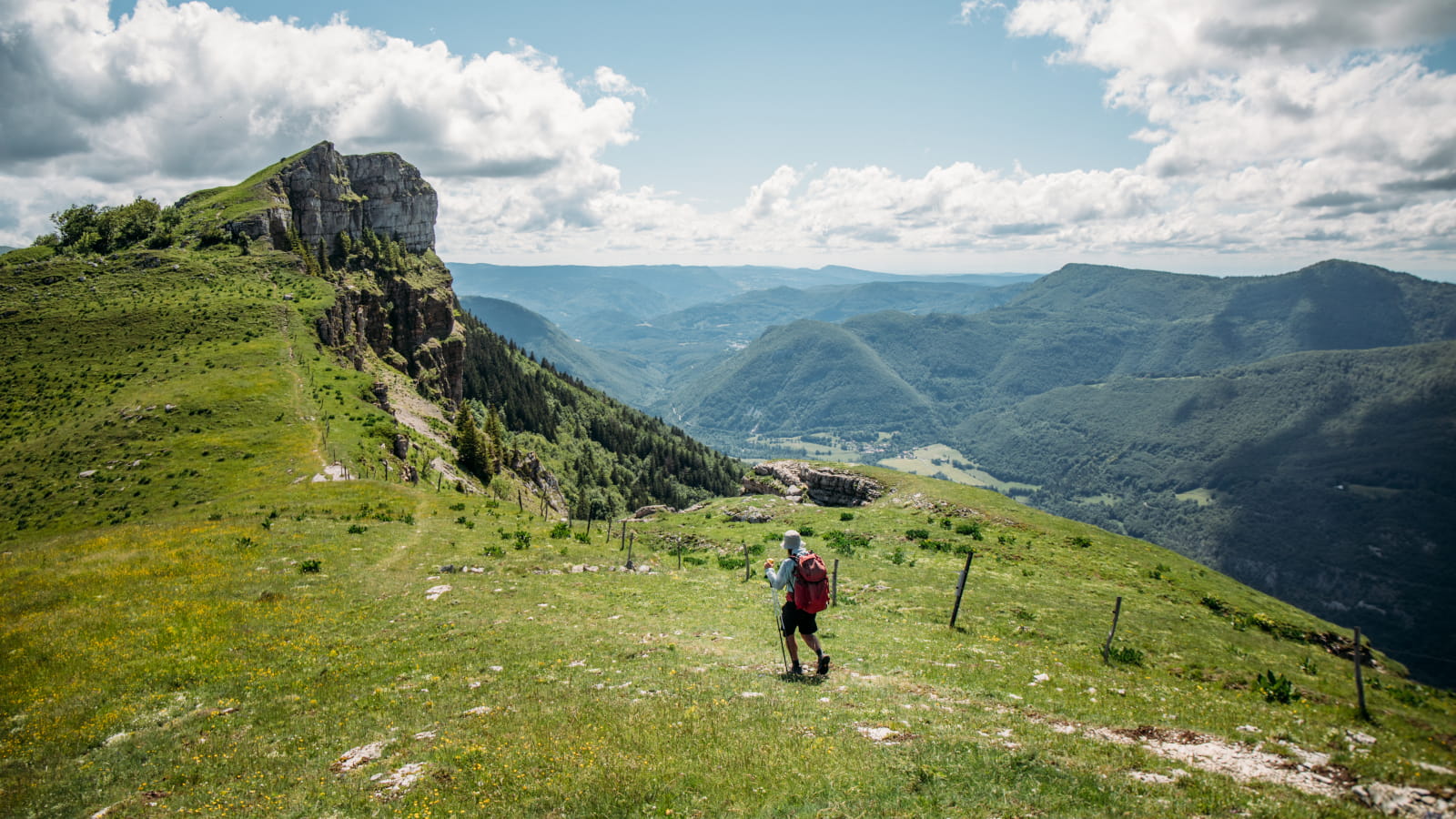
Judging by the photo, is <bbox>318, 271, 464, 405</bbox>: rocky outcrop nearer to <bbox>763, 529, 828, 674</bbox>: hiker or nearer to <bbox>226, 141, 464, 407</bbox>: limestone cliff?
<bbox>226, 141, 464, 407</bbox>: limestone cliff

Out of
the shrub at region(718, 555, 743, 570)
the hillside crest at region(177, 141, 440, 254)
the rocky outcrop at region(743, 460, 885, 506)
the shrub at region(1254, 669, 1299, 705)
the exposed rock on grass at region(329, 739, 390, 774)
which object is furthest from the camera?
the hillside crest at region(177, 141, 440, 254)

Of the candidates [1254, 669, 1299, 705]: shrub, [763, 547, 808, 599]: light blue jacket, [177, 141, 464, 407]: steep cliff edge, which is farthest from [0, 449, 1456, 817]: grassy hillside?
[177, 141, 464, 407]: steep cliff edge

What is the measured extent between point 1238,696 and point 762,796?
12541 millimetres

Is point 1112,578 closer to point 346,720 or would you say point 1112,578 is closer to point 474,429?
point 346,720

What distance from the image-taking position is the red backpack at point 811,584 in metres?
14.3

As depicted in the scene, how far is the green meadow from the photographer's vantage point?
30.9 feet

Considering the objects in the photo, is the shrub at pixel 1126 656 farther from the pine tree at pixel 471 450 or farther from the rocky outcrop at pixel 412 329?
the rocky outcrop at pixel 412 329

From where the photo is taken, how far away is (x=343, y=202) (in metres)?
128

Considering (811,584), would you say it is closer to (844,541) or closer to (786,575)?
(786,575)

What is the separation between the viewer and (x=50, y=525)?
105 ft

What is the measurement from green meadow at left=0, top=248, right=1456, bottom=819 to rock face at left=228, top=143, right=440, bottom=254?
230 ft

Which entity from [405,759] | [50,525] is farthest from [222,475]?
[405,759]

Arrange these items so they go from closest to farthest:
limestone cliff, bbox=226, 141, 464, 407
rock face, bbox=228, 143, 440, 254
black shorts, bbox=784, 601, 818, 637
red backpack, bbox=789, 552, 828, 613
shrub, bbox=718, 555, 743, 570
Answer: red backpack, bbox=789, 552, 828, 613
black shorts, bbox=784, 601, 818, 637
shrub, bbox=718, 555, 743, 570
limestone cliff, bbox=226, 141, 464, 407
rock face, bbox=228, 143, 440, 254

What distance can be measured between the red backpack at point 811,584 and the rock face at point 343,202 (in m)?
108
